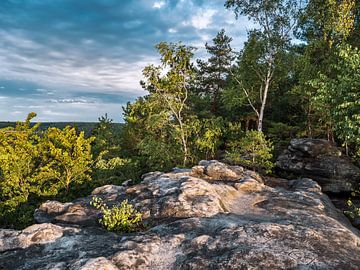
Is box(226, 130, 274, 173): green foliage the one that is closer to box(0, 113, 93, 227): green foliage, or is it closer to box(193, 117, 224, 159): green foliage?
box(193, 117, 224, 159): green foliage

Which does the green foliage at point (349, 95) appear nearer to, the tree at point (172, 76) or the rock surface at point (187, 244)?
the rock surface at point (187, 244)

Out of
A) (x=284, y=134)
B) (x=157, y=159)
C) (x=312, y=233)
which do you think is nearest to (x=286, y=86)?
(x=284, y=134)

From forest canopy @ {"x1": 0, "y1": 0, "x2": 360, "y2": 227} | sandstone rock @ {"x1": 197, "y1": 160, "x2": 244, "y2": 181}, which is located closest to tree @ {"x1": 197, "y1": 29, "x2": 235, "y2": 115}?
forest canopy @ {"x1": 0, "y1": 0, "x2": 360, "y2": 227}

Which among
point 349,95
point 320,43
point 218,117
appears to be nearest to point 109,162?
point 218,117

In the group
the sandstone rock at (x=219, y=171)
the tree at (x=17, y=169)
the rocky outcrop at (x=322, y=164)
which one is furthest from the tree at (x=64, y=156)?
the rocky outcrop at (x=322, y=164)

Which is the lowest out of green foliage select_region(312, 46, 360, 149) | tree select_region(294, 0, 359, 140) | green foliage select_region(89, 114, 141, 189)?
green foliage select_region(89, 114, 141, 189)

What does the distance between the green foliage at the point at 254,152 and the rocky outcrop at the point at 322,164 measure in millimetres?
3733

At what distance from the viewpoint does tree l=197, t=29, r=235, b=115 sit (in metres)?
42.5

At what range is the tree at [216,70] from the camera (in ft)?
139

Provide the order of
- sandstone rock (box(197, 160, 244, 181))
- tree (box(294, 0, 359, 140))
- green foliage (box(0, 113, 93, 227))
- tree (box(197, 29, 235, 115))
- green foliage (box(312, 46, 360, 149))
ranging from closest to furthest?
green foliage (box(312, 46, 360, 149)), sandstone rock (box(197, 160, 244, 181)), green foliage (box(0, 113, 93, 227)), tree (box(294, 0, 359, 140)), tree (box(197, 29, 235, 115))

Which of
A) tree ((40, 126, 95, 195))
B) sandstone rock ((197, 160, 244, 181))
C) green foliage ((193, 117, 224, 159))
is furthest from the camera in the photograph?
green foliage ((193, 117, 224, 159))

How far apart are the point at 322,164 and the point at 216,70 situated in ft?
75.3

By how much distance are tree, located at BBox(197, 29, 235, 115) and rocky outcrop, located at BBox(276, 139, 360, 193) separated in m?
18.1

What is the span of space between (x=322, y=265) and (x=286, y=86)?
36349 millimetres
